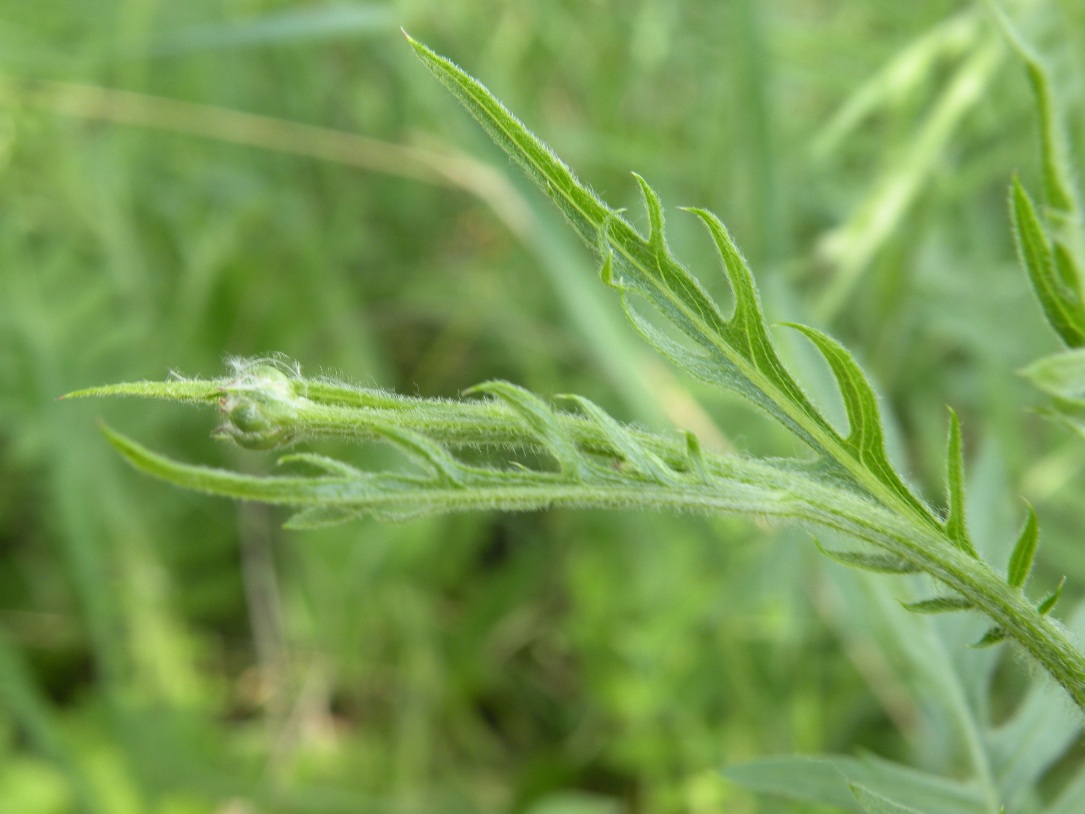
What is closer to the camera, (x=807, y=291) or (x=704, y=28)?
(x=807, y=291)

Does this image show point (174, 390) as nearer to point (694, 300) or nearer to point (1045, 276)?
point (694, 300)

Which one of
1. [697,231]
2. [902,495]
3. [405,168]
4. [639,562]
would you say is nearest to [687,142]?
[697,231]

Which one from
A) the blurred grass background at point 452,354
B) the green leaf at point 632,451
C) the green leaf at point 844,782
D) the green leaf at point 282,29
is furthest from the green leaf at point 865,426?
the green leaf at point 282,29

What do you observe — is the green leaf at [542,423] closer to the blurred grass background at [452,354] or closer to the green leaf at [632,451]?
the green leaf at [632,451]

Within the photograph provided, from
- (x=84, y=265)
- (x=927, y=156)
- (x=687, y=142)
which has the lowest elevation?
(x=927, y=156)

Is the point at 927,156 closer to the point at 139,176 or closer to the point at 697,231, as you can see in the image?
the point at 697,231

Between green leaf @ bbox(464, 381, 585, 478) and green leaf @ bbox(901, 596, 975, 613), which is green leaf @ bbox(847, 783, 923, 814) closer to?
green leaf @ bbox(901, 596, 975, 613)

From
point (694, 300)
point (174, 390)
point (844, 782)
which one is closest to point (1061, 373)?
point (694, 300)
